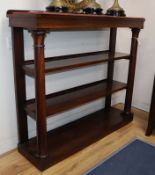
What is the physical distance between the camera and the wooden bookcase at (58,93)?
146 cm

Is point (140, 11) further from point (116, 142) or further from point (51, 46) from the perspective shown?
point (116, 142)

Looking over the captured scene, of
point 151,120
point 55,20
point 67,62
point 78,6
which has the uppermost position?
point 78,6

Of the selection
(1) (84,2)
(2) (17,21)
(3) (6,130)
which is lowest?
(3) (6,130)

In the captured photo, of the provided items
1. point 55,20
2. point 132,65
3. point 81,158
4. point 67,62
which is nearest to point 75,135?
point 81,158

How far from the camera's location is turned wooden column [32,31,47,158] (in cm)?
144

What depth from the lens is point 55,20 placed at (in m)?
1.42

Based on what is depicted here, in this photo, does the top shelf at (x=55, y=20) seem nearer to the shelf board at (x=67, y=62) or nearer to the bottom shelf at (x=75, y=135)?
the shelf board at (x=67, y=62)

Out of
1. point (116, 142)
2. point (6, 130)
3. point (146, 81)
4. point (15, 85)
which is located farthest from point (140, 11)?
point (6, 130)

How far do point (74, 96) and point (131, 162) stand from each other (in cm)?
75

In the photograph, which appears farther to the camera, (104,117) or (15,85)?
(104,117)

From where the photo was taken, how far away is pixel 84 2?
1.95 metres

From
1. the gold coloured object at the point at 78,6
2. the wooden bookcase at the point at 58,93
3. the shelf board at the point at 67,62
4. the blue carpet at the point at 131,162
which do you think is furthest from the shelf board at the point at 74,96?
the gold coloured object at the point at 78,6

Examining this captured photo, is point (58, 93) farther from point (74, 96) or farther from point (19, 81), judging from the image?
point (19, 81)

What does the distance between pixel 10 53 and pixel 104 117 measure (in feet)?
4.13
